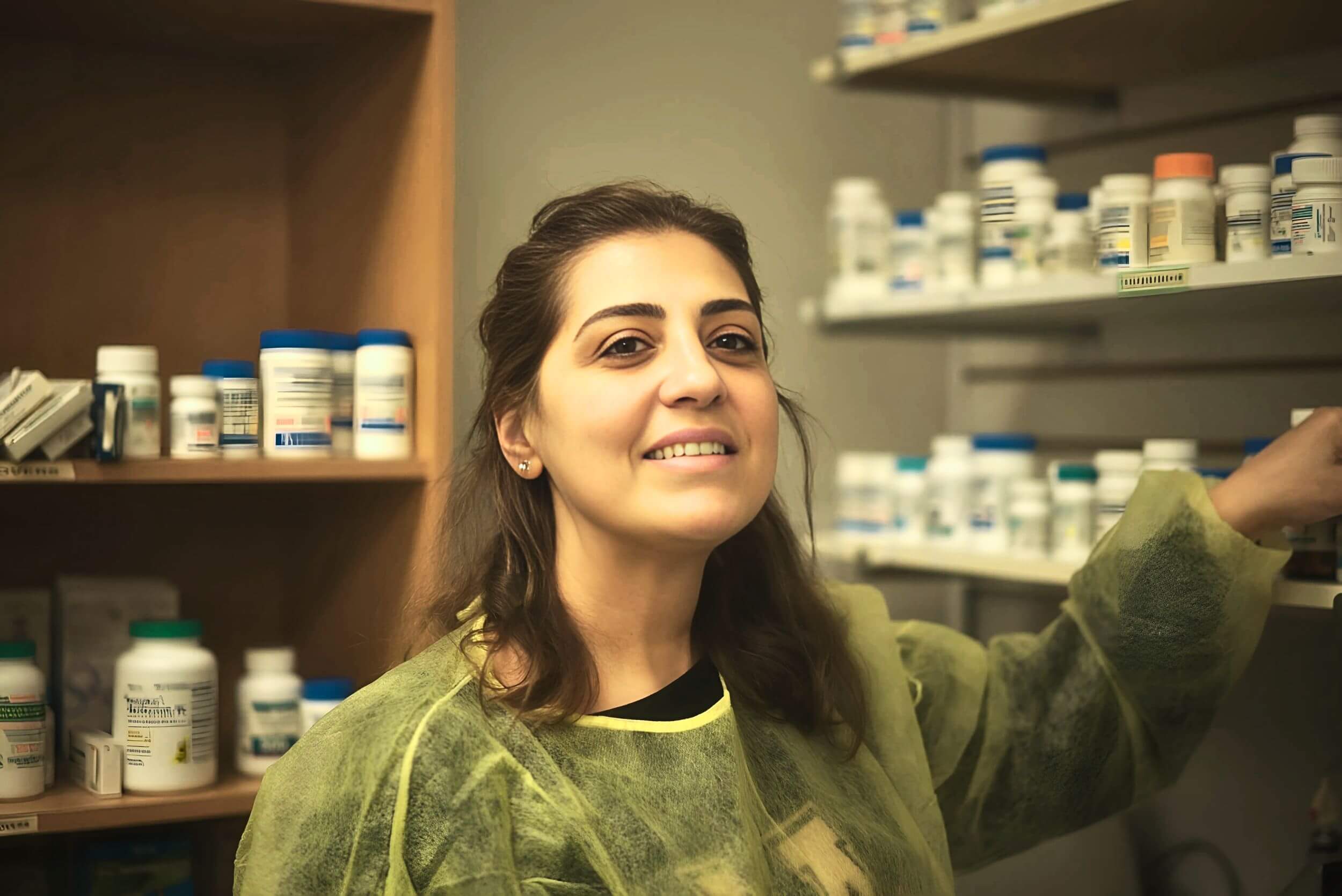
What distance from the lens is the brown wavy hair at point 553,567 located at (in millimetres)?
1397

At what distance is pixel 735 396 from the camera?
1.38m

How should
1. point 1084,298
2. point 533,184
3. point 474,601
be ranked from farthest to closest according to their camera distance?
point 533,184 < point 1084,298 < point 474,601

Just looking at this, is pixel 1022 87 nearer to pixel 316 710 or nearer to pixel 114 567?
pixel 316 710

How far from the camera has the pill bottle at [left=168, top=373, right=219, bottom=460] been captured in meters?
1.72

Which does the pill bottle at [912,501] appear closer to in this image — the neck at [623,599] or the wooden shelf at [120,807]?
the neck at [623,599]

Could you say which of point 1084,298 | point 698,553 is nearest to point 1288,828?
point 1084,298

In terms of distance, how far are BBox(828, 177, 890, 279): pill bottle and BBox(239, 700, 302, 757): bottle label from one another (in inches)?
46.0

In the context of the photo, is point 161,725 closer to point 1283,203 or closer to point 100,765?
point 100,765

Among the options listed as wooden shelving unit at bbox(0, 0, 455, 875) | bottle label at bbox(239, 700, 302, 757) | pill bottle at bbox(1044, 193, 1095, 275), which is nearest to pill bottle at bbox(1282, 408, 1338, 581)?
pill bottle at bbox(1044, 193, 1095, 275)

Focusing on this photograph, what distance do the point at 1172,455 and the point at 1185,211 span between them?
35 centimetres

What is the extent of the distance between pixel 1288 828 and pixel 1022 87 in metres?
1.30

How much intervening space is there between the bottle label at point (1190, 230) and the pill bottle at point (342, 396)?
1.11m

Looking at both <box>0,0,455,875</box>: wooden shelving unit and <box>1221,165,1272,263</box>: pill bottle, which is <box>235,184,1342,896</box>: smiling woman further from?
<box>0,0,455,875</box>: wooden shelving unit

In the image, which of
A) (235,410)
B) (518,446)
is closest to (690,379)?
(518,446)
